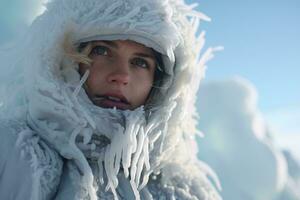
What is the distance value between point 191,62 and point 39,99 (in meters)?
0.41

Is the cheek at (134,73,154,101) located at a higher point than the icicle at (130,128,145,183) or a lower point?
higher

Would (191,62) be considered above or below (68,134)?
above

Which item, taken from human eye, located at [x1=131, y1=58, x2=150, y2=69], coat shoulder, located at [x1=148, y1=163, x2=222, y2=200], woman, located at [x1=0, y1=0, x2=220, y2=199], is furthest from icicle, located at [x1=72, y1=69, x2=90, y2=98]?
coat shoulder, located at [x1=148, y1=163, x2=222, y2=200]

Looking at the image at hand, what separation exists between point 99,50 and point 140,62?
0.11m

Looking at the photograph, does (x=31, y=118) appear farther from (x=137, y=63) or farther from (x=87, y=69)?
(x=137, y=63)

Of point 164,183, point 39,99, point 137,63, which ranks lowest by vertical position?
point 164,183

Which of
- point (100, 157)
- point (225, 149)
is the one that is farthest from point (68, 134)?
point (225, 149)

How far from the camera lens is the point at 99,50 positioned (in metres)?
1.25

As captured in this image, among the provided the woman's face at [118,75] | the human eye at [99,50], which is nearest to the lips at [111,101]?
the woman's face at [118,75]

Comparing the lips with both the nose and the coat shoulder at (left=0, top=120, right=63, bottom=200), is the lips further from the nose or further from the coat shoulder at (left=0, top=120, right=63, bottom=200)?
the coat shoulder at (left=0, top=120, right=63, bottom=200)

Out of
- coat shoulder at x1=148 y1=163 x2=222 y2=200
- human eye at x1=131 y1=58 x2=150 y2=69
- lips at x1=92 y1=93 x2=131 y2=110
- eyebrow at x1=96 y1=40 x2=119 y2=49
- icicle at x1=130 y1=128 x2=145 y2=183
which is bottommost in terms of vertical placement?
coat shoulder at x1=148 y1=163 x2=222 y2=200

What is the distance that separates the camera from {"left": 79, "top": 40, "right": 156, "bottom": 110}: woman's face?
3.95 ft

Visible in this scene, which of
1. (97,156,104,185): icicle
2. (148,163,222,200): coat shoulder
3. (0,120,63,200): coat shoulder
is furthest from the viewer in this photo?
(148,163,222,200): coat shoulder

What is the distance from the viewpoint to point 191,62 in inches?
52.9
